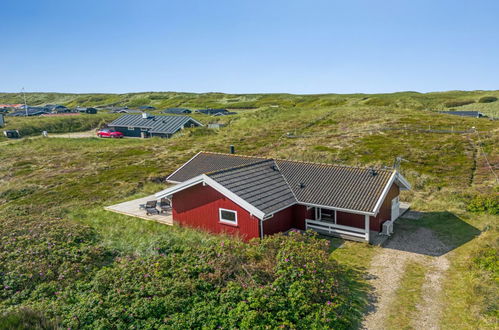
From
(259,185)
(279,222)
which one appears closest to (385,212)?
(279,222)

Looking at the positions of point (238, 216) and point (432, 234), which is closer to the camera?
point (238, 216)

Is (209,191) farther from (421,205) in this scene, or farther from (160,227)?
(421,205)

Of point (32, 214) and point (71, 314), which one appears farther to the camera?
point (32, 214)

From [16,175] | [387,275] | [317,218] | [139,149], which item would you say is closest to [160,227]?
[317,218]

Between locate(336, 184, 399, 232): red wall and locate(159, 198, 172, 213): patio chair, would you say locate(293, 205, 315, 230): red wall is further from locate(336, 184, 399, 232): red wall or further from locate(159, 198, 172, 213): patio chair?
locate(159, 198, 172, 213): patio chair

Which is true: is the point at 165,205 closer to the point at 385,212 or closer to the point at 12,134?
the point at 385,212

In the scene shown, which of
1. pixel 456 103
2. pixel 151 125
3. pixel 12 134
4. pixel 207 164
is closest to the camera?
pixel 207 164
